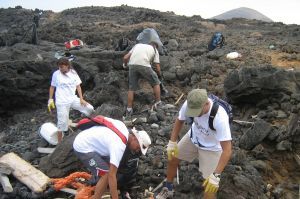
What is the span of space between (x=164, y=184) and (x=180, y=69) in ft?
17.7

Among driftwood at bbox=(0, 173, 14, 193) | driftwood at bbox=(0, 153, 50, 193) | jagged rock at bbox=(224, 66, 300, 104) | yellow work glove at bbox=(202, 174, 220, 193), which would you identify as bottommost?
driftwood at bbox=(0, 173, 14, 193)

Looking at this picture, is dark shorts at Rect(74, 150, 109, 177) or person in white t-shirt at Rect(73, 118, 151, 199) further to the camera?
dark shorts at Rect(74, 150, 109, 177)

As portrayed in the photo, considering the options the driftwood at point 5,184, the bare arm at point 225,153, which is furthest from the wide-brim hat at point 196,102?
the driftwood at point 5,184

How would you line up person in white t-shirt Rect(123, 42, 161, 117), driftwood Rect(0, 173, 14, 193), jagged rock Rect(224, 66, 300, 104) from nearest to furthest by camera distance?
driftwood Rect(0, 173, 14, 193)
jagged rock Rect(224, 66, 300, 104)
person in white t-shirt Rect(123, 42, 161, 117)

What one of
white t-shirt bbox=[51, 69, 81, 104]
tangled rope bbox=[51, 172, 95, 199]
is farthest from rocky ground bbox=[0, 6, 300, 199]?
white t-shirt bbox=[51, 69, 81, 104]

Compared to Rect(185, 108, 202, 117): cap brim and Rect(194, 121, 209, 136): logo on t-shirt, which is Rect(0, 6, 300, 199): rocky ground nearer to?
Rect(194, 121, 209, 136): logo on t-shirt

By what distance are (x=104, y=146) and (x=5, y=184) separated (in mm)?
1950

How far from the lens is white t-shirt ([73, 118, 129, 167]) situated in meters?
4.70

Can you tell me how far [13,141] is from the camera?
9.04 m

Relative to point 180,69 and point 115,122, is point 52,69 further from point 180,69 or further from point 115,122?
point 115,122

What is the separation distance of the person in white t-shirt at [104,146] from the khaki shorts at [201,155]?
56 cm

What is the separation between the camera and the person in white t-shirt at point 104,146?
473 centimetres

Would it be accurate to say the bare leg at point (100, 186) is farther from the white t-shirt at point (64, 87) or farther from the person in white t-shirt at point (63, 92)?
the white t-shirt at point (64, 87)

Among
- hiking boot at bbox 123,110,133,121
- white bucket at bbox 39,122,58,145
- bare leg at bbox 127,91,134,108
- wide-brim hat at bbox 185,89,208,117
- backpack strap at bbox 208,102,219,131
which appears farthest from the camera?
bare leg at bbox 127,91,134,108
